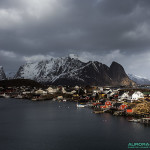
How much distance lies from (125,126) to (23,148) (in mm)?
15923

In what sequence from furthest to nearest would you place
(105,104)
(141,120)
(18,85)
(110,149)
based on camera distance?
(18,85)
(105,104)
(141,120)
(110,149)

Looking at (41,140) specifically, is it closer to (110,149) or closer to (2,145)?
(2,145)

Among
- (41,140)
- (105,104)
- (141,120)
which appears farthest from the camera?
(105,104)

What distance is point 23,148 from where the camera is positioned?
73.4ft

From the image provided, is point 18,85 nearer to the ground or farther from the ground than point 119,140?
farther from the ground

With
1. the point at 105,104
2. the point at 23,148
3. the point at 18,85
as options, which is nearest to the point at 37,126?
the point at 23,148

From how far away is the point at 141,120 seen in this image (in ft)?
110

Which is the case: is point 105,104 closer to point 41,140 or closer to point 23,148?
point 41,140

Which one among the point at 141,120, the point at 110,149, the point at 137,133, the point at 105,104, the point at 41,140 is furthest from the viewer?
the point at 105,104

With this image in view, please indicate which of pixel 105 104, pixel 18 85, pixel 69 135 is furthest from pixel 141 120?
pixel 18 85

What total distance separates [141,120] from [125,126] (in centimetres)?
452

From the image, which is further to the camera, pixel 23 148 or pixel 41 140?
pixel 41 140

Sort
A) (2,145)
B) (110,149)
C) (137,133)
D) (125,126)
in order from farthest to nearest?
(125,126)
(137,133)
(2,145)
(110,149)

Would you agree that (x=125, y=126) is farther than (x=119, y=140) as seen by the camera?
Yes
